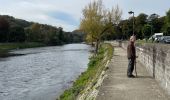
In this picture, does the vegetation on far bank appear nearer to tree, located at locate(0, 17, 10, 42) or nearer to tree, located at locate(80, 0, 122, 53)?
tree, located at locate(0, 17, 10, 42)

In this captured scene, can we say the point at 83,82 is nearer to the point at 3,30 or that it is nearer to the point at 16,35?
the point at 3,30

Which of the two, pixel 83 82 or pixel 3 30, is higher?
pixel 3 30

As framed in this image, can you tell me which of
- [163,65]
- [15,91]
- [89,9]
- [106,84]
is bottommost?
[15,91]

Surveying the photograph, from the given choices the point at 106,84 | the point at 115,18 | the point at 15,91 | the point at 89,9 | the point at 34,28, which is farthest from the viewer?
the point at 34,28

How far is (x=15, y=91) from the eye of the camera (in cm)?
2481

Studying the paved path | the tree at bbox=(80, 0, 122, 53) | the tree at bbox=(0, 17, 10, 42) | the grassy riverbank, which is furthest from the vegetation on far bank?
the paved path

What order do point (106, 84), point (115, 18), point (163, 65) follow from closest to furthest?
point (163, 65), point (106, 84), point (115, 18)

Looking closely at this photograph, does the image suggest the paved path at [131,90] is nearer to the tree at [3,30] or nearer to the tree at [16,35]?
the tree at [3,30]

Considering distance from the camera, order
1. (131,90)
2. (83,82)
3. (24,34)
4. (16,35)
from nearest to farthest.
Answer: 1. (131,90)
2. (83,82)
3. (16,35)
4. (24,34)

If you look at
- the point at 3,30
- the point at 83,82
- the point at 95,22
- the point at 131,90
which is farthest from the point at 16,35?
the point at 131,90

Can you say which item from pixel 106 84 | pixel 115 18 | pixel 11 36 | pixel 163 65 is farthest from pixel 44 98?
pixel 11 36

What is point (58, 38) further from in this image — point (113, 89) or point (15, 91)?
point (113, 89)

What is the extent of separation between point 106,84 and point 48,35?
534 feet

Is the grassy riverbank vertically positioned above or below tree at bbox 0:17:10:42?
below
